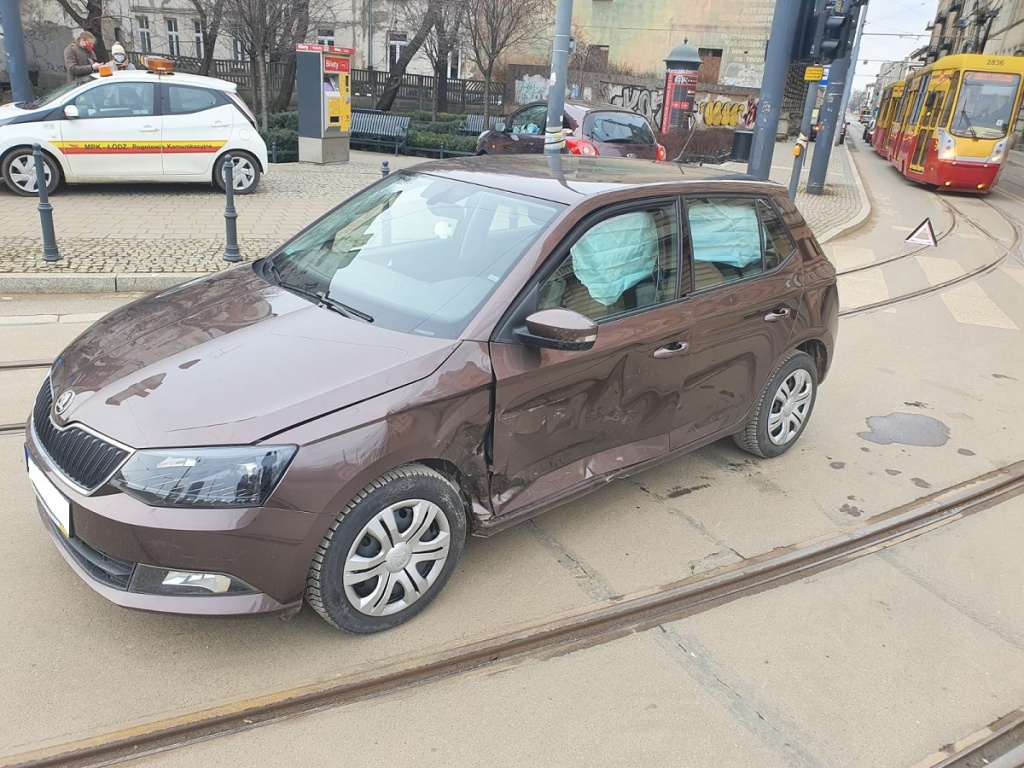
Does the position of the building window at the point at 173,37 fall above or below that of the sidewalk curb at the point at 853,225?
above

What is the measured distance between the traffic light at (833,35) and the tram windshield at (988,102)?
31.9 feet

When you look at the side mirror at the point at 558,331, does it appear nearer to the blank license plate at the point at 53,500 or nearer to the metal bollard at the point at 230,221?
the blank license plate at the point at 53,500

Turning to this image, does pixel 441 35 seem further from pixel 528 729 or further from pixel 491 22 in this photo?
pixel 528 729

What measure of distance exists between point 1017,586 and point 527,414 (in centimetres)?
259

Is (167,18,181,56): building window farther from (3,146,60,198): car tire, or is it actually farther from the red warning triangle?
the red warning triangle

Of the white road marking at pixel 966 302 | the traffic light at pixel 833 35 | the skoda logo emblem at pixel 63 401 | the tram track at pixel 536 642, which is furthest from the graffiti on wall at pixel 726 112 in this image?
the skoda logo emblem at pixel 63 401

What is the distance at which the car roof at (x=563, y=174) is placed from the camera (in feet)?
12.3

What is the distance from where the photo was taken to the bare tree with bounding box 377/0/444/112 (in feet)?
76.4

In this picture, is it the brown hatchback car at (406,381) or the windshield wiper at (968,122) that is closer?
the brown hatchback car at (406,381)

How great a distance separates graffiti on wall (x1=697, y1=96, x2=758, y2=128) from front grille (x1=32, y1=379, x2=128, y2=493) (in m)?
35.6

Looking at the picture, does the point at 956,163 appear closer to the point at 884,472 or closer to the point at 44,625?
the point at 884,472

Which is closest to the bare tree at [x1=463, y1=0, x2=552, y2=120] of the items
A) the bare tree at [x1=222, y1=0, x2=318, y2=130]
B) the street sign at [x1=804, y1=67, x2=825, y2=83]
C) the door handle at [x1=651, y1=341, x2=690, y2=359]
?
the bare tree at [x1=222, y1=0, x2=318, y2=130]

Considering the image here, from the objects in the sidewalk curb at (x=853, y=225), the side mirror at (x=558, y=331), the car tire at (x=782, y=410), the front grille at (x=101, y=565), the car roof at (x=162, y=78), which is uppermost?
the car roof at (x=162, y=78)

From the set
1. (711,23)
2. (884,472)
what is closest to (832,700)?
(884,472)
